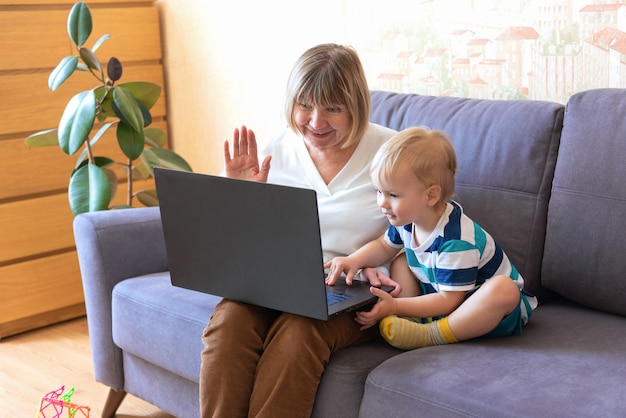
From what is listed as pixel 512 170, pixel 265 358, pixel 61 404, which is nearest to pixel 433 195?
pixel 512 170

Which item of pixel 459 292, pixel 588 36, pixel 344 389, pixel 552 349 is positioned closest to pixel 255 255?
pixel 344 389

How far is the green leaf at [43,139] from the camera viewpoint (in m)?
2.94

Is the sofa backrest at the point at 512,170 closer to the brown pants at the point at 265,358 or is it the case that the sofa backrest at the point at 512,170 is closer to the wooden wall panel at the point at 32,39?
the brown pants at the point at 265,358

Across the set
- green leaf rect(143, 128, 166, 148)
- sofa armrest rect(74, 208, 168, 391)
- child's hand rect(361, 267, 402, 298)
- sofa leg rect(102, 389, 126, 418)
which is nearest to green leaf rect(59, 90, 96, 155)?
green leaf rect(143, 128, 166, 148)

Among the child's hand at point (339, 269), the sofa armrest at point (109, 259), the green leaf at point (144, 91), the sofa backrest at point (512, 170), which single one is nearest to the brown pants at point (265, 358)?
the child's hand at point (339, 269)

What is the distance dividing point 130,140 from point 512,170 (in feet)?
4.68

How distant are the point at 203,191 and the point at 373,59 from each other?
1.24 m

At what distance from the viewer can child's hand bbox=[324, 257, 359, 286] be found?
74.8 inches

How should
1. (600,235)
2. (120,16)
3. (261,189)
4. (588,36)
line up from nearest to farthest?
(261,189) < (600,235) < (588,36) < (120,16)

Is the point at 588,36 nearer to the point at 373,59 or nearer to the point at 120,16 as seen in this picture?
the point at 373,59

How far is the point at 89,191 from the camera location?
284cm

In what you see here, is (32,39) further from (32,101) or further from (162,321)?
(162,321)

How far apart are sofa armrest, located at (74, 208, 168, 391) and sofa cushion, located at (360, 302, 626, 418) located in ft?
3.21

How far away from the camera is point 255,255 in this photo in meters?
1.69
